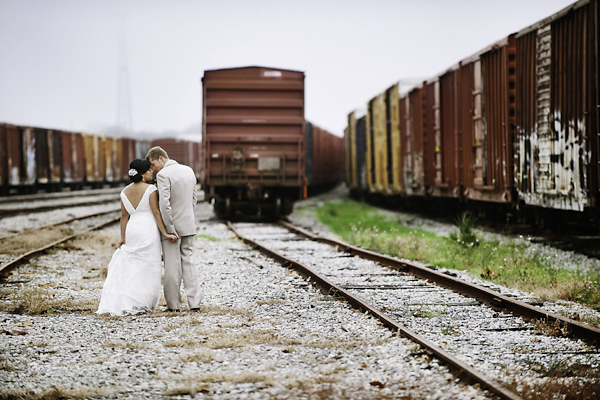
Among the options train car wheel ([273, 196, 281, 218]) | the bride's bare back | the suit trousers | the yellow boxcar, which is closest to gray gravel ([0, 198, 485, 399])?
the suit trousers

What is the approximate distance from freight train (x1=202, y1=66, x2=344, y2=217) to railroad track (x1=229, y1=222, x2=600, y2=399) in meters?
8.08

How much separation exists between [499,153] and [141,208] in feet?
26.3

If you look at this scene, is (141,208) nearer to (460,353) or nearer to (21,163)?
(460,353)

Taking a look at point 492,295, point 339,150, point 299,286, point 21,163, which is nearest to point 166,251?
point 299,286

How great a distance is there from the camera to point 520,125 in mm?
11656

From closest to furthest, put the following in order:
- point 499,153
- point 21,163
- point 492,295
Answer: point 492,295
point 499,153
point 21,163

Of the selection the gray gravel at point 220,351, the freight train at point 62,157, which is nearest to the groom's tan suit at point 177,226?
the gray gravel at point 220,351

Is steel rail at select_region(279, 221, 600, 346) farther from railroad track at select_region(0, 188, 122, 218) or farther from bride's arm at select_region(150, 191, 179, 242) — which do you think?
railroad track at select_region(0, 188, 122, 218)

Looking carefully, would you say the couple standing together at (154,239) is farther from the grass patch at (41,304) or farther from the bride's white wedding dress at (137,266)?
the grass patch at (41,304)

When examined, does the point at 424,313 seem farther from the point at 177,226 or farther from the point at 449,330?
the point at 177,226

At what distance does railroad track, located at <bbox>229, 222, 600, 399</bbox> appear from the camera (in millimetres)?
4523

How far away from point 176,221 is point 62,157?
31.7 m

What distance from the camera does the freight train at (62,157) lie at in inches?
1206

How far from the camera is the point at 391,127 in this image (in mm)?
21984
